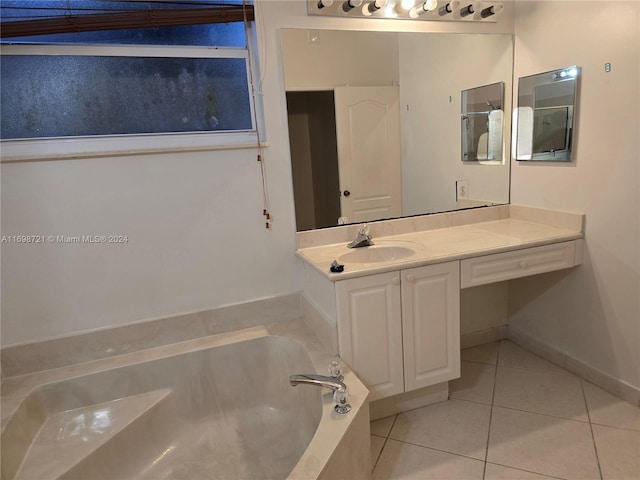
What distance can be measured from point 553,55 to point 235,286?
208cm

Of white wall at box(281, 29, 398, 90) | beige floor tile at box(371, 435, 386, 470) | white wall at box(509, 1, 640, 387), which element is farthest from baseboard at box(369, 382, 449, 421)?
white wall at box(281, 29, 398, 90)

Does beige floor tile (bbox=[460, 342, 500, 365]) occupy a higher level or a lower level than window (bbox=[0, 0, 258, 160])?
lower

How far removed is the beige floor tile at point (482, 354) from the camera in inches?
101

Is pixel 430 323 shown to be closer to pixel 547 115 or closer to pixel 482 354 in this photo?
pixel 482 354

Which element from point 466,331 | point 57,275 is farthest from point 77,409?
point 466,331

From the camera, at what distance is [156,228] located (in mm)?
1952

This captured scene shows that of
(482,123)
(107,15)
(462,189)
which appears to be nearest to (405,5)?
(482,123)

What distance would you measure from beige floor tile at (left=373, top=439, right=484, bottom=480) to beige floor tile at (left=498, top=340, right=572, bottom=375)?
0.94 metres

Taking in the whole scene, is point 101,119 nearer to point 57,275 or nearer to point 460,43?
point 57,275

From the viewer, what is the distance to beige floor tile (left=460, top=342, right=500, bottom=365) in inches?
101

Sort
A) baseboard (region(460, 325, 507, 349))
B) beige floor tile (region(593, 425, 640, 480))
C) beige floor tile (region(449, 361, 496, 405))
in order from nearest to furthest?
beige floor tile (region(593, 425, 640, 480)), beige floor tile (region(449, 361, 496, 405)), baseboard (region(460, 325, 507, 349))

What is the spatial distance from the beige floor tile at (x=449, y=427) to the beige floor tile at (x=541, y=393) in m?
0.18

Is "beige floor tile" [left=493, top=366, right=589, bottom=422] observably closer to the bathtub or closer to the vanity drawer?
the vanity drawer

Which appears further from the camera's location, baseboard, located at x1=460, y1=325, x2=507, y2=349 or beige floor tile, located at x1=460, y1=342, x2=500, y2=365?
baseboard, located at x1=460, y1=325, x2=507, y2=349
